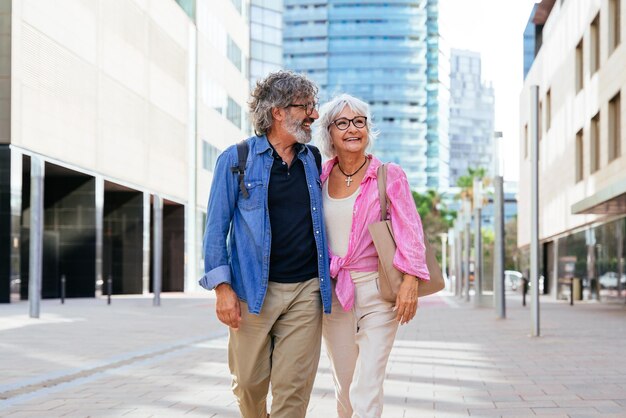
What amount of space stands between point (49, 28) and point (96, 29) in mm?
4561

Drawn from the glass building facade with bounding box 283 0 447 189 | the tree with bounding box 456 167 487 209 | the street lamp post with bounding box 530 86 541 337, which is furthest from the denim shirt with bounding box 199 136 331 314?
the glass building facade with bounding box 283 0 447 189

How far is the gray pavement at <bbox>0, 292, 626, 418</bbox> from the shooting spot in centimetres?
772

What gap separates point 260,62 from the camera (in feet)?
243

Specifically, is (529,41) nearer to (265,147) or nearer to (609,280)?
(609,280)

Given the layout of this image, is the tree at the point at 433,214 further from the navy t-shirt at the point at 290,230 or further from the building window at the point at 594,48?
the navy t-shirt at the point at 290,230

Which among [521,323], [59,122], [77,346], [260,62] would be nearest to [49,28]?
[59,122]

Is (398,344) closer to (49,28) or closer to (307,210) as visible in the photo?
(307,210)

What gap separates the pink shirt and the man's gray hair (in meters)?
Answer: 0.42

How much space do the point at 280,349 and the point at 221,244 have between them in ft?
1.76

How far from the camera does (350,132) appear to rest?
5090 mm

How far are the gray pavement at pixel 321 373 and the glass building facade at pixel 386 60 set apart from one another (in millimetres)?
137613

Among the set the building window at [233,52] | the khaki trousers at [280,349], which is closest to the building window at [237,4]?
the building window at [233,52]

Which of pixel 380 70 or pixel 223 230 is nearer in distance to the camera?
pixel 223 230

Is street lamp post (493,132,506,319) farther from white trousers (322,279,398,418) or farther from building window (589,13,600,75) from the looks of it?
white trousers (322,279,398,418)
